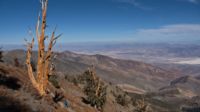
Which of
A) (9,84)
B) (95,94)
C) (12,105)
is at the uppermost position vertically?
(12,105)

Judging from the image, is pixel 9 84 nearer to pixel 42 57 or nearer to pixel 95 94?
pixel 42 57

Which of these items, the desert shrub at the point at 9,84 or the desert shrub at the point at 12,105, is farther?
the desert shrub at the point at 9,84

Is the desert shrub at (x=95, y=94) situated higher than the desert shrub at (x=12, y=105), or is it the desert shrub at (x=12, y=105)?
the desert shrub at (x=12, y=105)

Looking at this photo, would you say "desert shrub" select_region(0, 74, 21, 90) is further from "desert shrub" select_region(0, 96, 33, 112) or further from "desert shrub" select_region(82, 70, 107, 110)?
"desert shrub" select_region(82, 70, 107, 110)

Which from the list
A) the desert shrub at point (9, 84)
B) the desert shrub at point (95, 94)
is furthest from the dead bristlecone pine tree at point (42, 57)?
the desert shrub at point (95, 94)

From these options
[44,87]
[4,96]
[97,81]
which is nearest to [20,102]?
[4,96]

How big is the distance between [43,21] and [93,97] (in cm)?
3345

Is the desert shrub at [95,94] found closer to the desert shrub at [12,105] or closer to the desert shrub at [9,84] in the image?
the desert shrub at [9,84]

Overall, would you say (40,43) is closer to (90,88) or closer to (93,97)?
(93,97)

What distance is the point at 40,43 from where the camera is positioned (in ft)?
72.8

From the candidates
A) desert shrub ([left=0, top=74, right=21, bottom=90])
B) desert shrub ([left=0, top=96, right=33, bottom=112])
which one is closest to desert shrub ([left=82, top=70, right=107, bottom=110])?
desert shrub ([left=0, top=74, right=21, bottom=90])

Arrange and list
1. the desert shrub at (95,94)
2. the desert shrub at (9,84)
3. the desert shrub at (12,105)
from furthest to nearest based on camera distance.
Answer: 1. the desert shrub at (95,94)
2. the desert shrub at (9,84)
3. the desert shrub at (12,105)

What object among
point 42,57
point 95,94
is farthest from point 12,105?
point 95,94

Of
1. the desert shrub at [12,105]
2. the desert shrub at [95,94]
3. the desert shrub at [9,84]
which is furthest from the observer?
the desert shrub at [95,94]
